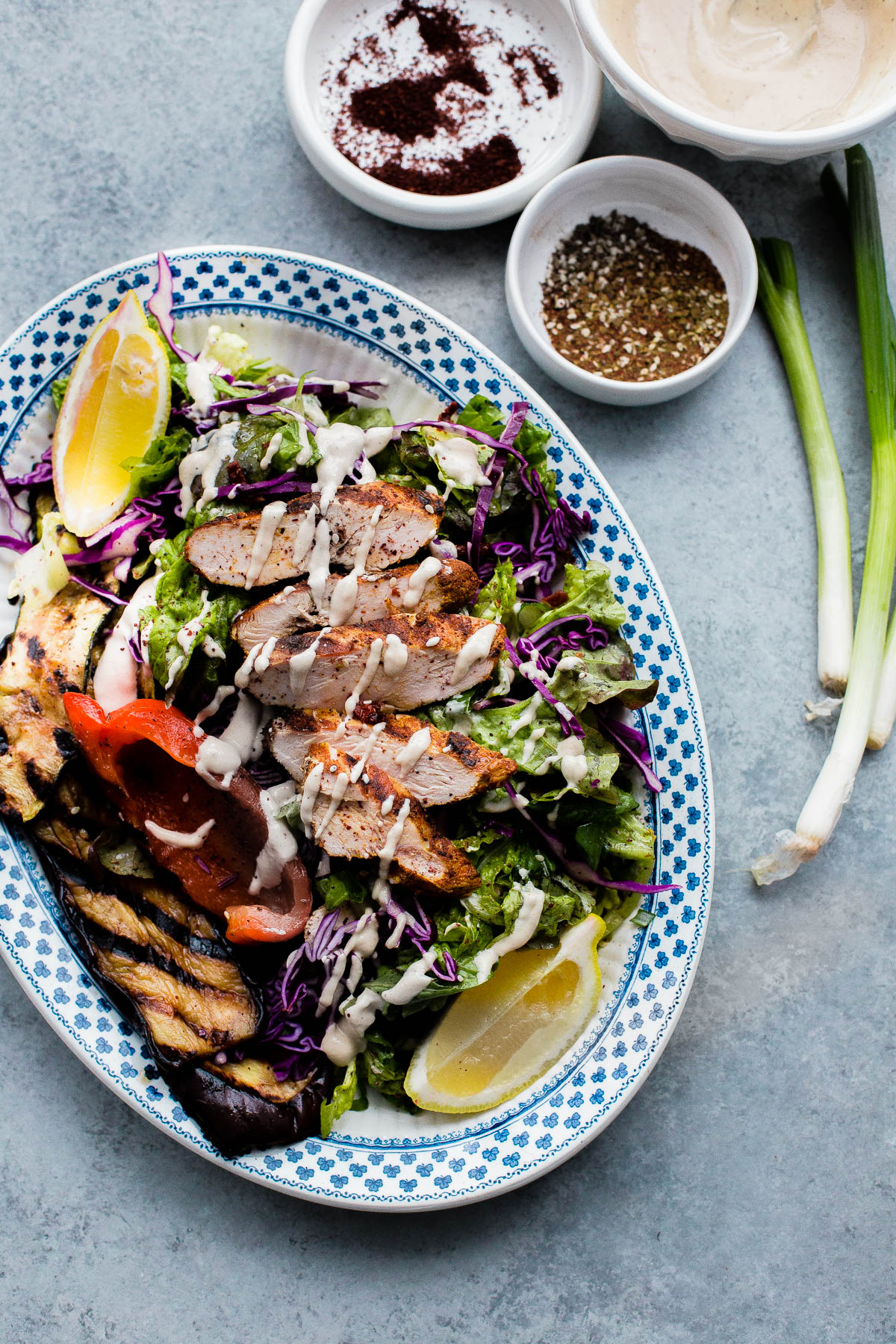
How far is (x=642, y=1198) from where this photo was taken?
3.14 meters

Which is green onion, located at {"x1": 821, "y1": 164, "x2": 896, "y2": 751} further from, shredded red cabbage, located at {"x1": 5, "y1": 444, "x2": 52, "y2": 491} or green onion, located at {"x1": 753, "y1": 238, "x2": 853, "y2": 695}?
shredded red cabbage, located at {"x1": 5, "y1": 444, "x2": 52, "y2": 491}

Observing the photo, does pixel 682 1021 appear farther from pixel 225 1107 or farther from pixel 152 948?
pixel 152 948

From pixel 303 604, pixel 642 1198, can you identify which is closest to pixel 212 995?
pixel 303 604

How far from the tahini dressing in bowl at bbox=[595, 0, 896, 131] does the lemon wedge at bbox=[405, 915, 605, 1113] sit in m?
2.62

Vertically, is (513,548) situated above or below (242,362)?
below

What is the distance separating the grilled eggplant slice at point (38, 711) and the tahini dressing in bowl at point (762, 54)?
2511 millimetres

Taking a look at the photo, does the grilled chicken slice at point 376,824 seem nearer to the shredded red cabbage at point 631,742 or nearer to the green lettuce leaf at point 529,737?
the green lettuce leaf at point 529,737

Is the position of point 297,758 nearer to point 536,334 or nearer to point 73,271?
point 536,334

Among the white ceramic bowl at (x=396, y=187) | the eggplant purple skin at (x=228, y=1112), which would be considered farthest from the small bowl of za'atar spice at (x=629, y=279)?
the eggplant purple skin at (x=228, y=1112)

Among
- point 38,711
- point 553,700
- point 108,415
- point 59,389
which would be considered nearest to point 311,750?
point 553,700

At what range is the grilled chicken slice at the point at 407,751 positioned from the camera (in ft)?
8.58

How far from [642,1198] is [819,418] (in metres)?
2.69

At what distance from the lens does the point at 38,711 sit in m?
2.76

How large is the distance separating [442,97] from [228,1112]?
10.8ft
